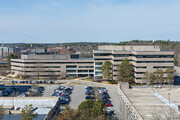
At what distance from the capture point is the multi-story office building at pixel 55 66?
78.8 metres

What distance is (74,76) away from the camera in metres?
80.6

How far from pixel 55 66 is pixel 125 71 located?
83.9ft

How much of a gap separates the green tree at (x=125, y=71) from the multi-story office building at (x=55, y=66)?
50.3 ft

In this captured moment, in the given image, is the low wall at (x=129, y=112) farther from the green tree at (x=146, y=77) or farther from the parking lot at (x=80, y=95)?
the green tree at (x=146, y=77)

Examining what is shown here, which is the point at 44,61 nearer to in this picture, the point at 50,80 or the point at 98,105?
the point at 50,80

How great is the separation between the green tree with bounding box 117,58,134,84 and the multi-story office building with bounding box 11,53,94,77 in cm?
1533

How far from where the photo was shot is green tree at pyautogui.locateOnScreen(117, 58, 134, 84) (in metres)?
65.4

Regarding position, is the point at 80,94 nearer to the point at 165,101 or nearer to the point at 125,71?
the point at 125,71

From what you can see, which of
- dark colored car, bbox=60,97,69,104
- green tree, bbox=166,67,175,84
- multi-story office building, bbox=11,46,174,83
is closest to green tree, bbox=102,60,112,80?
multi-story office building, bbox=11,46,174,83

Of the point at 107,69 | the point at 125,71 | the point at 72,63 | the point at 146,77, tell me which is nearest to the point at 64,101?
the point at 125,71

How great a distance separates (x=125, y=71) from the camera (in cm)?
6569

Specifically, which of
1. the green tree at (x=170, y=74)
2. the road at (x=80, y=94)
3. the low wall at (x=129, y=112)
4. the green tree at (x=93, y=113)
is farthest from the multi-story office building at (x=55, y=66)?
the green tree at (x=93, y=113)

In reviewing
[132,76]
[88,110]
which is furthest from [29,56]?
[88,110]

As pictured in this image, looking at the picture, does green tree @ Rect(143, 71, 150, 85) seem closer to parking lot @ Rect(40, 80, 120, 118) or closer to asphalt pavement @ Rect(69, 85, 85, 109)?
parking lot @ Rect(40, 80, 120, 118)
